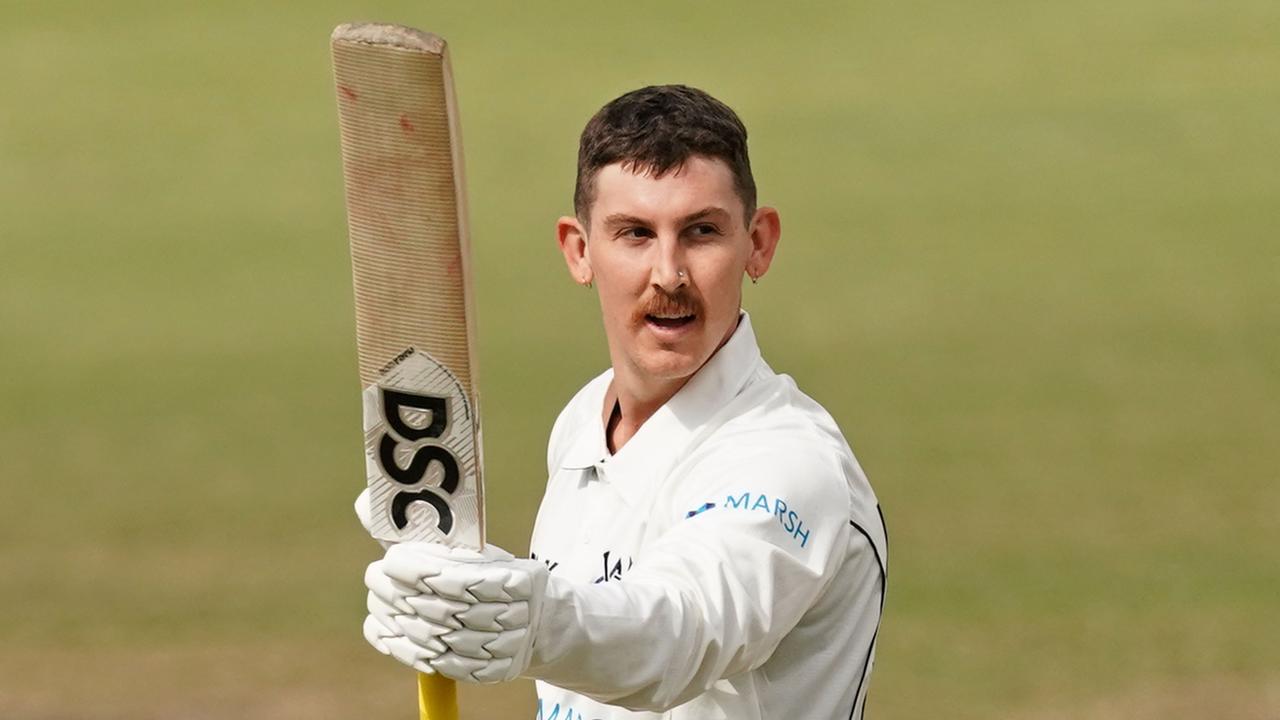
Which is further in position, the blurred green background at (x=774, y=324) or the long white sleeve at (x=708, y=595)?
the blurred green background at (x=774, y=324)

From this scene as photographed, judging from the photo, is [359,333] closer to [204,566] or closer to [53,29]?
[204,566]

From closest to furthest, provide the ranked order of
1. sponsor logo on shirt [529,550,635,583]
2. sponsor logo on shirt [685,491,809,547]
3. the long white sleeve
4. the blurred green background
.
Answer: the long white sleeve → sponsor logo on shirt [685,491,809,547] → sponsor logo on shirt [529,550,635,583] → the blurred green background

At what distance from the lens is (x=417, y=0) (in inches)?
554

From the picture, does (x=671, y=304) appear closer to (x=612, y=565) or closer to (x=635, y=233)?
(x=635, y=233)

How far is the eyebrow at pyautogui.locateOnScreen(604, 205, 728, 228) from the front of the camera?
9.97 ft

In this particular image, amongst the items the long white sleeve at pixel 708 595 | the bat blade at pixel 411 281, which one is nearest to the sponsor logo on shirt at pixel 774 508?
the long white sleeve at pixel 708 595

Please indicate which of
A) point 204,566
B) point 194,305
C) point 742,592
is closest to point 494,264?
point 194,305

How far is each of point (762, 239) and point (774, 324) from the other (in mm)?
7019

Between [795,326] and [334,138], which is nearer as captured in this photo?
[795,326]

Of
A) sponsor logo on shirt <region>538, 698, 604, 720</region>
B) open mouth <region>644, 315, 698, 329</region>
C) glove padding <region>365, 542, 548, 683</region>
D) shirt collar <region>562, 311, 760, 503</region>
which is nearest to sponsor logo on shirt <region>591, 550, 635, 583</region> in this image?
shirt collar <region>562, 311, 760, 503</region>

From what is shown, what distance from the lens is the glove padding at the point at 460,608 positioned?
8.05 ft

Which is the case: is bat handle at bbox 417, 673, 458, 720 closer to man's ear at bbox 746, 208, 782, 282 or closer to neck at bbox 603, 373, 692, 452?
neck at bbox 603, 373, 692, 452

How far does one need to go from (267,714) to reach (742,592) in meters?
4.67

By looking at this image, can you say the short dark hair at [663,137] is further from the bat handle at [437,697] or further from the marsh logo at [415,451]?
the bat handle at [437,697]
